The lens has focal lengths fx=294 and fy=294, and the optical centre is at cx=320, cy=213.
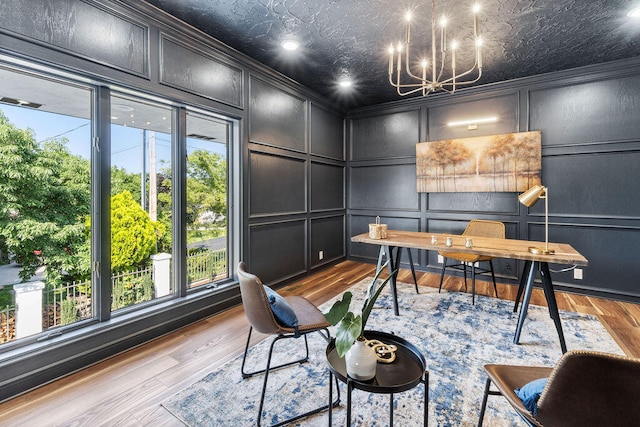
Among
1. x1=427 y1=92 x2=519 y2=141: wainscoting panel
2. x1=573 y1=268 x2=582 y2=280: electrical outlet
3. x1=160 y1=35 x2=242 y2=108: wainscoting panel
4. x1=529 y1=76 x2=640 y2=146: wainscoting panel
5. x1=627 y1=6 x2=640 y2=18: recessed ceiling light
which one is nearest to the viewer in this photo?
x1=627 y1=6 x2=640 y2=18: recessed ceiling light

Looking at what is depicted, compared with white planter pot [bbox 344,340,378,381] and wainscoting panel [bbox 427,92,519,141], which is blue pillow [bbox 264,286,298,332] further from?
wainscoting panel [bbox 427,92,519,141]

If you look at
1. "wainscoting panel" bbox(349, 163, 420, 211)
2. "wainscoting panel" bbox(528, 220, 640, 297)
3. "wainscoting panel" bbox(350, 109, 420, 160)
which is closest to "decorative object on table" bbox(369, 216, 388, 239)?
"wainscoting panel" bbox(349, 163, 420, 211)

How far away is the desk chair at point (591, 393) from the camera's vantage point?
82 cm

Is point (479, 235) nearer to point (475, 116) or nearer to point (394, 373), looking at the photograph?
point (475, 116)

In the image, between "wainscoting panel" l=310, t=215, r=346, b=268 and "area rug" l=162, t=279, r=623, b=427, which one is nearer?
"area rug" l=162, t=279, r=623, b=427

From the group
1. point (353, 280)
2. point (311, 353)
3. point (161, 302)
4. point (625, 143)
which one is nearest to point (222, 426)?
point (311, 353)

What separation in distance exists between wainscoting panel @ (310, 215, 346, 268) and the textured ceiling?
7.05 feet

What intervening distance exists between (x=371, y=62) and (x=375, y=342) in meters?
2.97

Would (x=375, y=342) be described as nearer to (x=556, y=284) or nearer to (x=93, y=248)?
(x=93, y=248)

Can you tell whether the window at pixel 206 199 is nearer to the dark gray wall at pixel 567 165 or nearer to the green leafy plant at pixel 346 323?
the green leafy plant at pixel 346 323

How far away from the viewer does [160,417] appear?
1.57 m

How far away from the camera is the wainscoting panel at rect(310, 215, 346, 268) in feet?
14.5

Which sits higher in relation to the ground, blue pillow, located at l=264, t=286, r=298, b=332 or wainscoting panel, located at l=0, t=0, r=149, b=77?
wainscoting panel, located at l=0, t=0, r=149, b=77

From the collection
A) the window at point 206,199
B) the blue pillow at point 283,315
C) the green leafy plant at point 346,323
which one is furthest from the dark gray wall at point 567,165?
the green leafy plant at point 346,323
